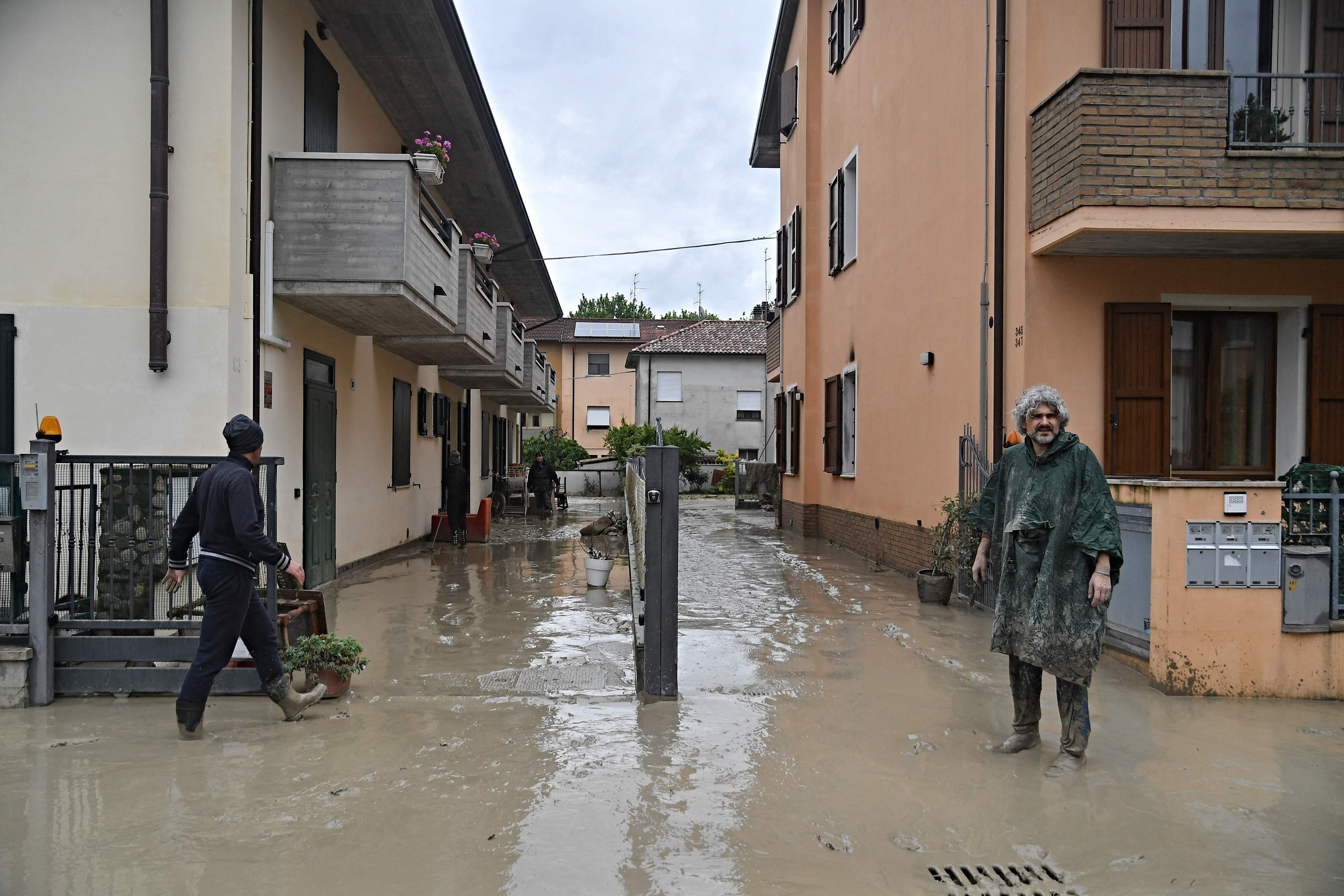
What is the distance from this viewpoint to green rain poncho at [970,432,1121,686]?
14.9ft

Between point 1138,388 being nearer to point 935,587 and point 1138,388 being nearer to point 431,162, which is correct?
point 935,587

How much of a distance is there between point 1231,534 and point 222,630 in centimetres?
606

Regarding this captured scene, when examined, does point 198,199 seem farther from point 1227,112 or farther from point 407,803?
point 1227,112

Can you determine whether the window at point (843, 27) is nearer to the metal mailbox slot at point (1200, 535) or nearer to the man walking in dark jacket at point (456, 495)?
the man walking in dark jacket at point (456, 495)

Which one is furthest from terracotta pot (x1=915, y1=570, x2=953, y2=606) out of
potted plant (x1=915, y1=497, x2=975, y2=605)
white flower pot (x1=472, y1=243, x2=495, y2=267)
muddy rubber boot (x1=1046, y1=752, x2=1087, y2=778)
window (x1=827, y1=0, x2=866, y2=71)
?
window (x1=827, y1=0, x2=866, y2=71)

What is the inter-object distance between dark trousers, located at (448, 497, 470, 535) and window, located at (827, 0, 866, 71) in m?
9.92

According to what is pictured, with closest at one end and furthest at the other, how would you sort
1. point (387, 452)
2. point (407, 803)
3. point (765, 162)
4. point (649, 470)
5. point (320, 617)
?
point (407, 803) → point (649, 470) → point (320, 617) → point (387, 452) → point (765, 162)

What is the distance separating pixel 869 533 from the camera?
13.9m

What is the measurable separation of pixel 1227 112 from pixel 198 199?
8.93 meters

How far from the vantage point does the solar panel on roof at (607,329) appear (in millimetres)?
50719

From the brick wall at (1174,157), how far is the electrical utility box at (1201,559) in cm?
313

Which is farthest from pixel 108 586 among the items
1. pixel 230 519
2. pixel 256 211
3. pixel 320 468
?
pixel 320 468

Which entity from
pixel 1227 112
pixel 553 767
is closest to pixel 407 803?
pixel 553 767

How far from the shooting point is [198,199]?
27.2ft
